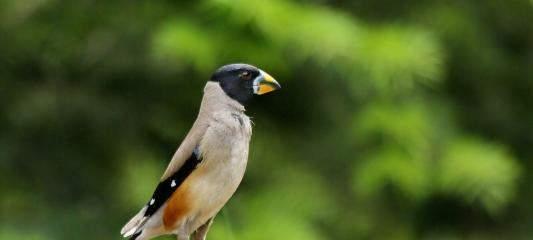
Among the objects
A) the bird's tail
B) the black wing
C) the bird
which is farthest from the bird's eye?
the bird's tail

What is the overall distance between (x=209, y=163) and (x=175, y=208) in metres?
0.10

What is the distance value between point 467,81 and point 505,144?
1.12ft

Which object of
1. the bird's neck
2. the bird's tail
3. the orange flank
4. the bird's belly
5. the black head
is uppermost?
the black head

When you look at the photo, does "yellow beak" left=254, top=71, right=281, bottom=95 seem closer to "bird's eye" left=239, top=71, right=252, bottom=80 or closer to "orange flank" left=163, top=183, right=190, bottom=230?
"bird's eye" left=239, top=71, right=252, bottom=80

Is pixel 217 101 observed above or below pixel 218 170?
above

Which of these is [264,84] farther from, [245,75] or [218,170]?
[218,170]

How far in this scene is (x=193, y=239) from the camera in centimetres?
222

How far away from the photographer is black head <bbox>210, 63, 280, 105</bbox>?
2037mm

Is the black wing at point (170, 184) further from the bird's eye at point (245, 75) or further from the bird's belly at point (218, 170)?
the bird's eye at point (245, 75)

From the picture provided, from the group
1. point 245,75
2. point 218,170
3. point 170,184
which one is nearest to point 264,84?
point 245,75

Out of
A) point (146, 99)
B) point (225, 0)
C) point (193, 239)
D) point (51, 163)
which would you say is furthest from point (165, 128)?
point (193, 239)

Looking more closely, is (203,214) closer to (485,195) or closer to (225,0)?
(225,0)

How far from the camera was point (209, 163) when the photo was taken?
2127mm

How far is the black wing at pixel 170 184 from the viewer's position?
2145mm
